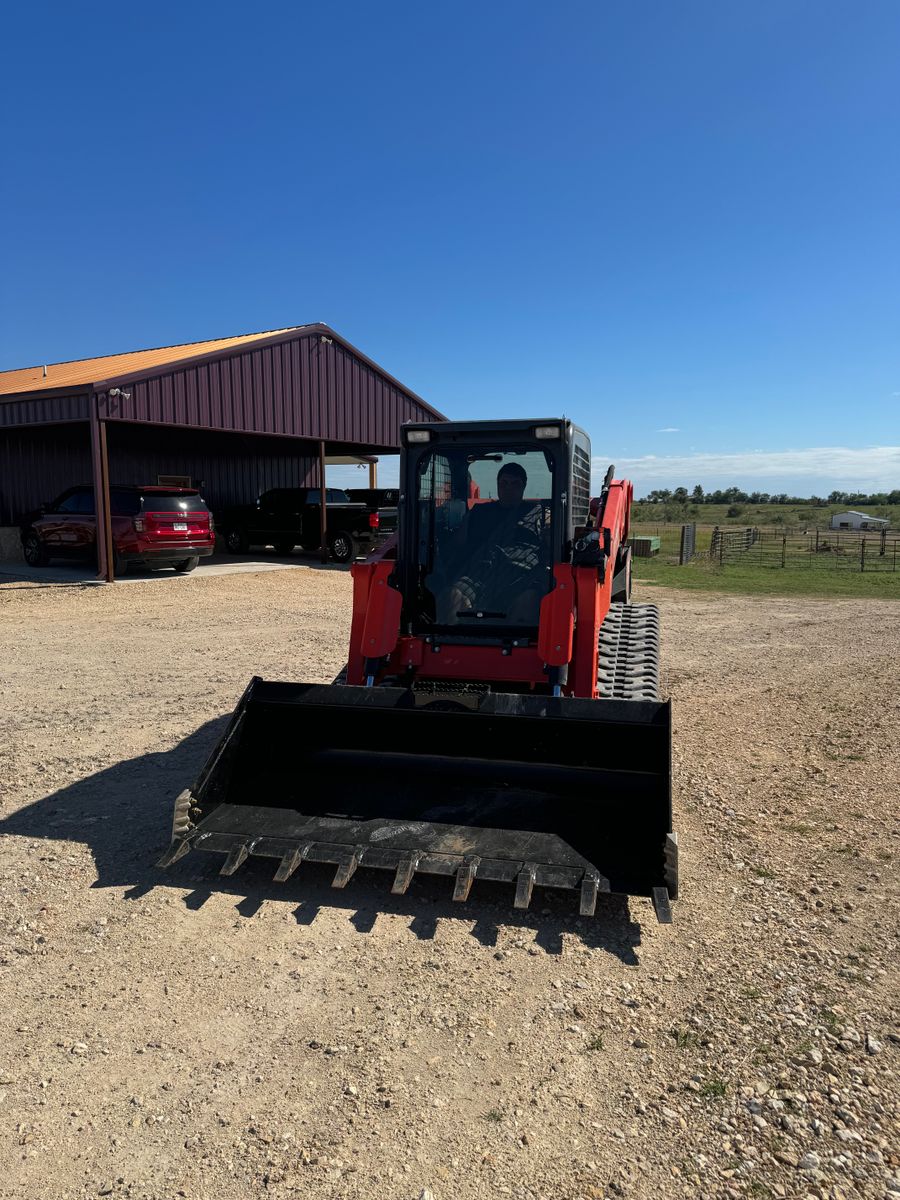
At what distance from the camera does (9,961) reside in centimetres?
342

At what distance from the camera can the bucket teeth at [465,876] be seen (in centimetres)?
360

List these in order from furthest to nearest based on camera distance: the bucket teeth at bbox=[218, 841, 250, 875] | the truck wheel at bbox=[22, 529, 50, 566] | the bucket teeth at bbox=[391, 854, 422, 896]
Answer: the truck wheel at bbox=[22, 529, 50, 566], the bucket teeth at bbox=[218, 841, 250, 875], the bucket teeth at bbox=[391, 854, 422, 896]

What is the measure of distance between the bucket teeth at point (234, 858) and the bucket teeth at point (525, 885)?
1.29 m

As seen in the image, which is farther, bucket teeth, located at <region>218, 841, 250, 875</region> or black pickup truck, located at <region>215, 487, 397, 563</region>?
black pickup truck, located at <region>215, 487, 397, 563</region>

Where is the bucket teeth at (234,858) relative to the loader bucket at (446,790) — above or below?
below

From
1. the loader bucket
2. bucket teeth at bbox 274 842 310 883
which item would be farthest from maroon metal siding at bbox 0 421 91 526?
bucket teeth at bbox 274 842 310 883

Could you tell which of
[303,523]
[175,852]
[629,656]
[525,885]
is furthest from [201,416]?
[525,885]

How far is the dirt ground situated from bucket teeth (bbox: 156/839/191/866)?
19 cm

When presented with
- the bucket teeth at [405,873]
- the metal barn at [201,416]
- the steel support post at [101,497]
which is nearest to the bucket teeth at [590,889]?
the bucket teeth at [405,873]

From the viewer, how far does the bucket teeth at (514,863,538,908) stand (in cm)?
354

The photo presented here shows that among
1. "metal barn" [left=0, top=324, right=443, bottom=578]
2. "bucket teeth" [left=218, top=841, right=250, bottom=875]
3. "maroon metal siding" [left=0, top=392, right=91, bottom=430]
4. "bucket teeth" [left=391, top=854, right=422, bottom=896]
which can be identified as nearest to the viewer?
"bucket teeth" [left=391, top=854, right=422, bottom=896]

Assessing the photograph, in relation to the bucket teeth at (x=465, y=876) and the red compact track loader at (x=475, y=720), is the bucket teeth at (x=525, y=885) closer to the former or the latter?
the red compact track loader at (x=475, y=720)

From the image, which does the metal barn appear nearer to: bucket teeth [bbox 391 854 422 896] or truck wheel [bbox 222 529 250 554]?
truck wheel [bbox 222 529 250 554]

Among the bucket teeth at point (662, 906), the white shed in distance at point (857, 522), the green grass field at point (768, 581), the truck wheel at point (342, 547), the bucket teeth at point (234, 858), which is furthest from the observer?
the white shed in distance at point (857, 522)
